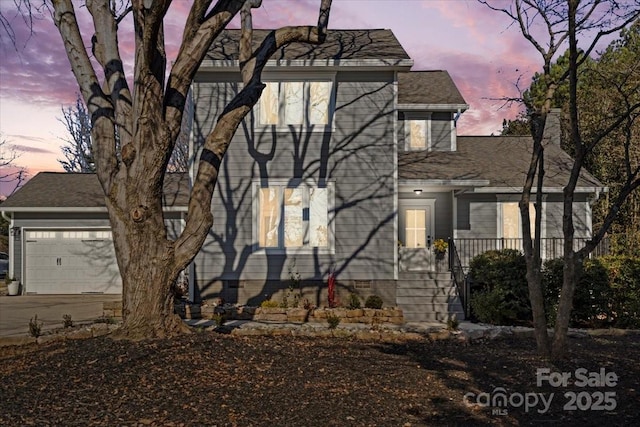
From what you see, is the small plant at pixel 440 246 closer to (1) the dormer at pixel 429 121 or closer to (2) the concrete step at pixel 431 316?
(2) the concrete step at pixel 431 316

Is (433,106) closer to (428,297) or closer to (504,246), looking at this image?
(504,246)

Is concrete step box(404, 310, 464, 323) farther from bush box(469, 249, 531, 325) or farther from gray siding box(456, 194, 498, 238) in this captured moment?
gray siding box(456, 194, 498, 238)

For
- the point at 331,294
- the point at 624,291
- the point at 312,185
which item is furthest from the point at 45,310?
the point at 624,291

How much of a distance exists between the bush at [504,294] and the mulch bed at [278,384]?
119 inches

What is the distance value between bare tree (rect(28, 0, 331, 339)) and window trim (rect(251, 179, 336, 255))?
456cm

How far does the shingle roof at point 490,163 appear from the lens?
15141 mm

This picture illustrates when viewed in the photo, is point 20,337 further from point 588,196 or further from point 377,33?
point 588,196

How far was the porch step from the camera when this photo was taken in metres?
13.5

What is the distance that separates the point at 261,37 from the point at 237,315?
25.0 feet

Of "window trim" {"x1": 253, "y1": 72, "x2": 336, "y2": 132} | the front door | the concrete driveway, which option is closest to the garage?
the concrete driveway

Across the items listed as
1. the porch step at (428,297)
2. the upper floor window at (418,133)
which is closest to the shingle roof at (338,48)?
the upper floor window at (418,133)

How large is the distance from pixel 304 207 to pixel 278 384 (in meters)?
7.59

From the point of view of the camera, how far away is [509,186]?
54.2 ft

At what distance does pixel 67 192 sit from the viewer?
65.5 ft
